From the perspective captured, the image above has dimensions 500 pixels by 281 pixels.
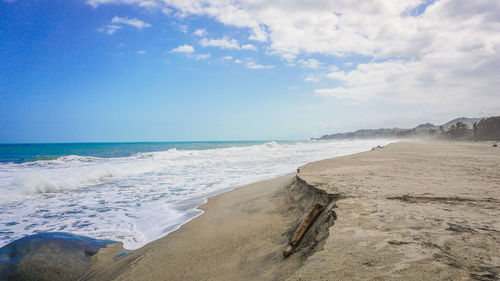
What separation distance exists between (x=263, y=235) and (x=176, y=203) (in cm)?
400

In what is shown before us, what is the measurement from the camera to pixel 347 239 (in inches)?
88.4

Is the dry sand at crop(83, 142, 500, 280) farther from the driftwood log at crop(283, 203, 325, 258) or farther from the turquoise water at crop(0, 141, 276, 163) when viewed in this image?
the turquoise water at crop(0, 141, 276, 163)

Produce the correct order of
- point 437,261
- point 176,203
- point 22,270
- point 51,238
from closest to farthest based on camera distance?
point 437,261
point 22,270
point 51,238
point 176,203

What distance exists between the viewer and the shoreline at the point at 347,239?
→ 175cm

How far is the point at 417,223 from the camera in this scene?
99.3 inches

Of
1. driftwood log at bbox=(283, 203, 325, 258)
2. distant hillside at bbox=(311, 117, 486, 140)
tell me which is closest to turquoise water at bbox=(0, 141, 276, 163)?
driftwood log at bbox=(283, 203, 325, 258)

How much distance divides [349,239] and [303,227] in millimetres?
703

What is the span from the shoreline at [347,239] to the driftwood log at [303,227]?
0.06 meters

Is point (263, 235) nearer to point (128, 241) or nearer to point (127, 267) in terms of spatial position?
point (127, 267)

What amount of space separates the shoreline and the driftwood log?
0.20 feet

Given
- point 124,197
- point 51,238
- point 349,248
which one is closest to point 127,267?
point 51,238

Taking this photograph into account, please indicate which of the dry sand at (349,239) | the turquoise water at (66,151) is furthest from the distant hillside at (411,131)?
the dry sand at (349,239)

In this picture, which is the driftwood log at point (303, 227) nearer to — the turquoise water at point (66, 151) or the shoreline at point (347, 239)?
the shoreline at point (347, 239)

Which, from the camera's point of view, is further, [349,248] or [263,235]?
[263,235]
